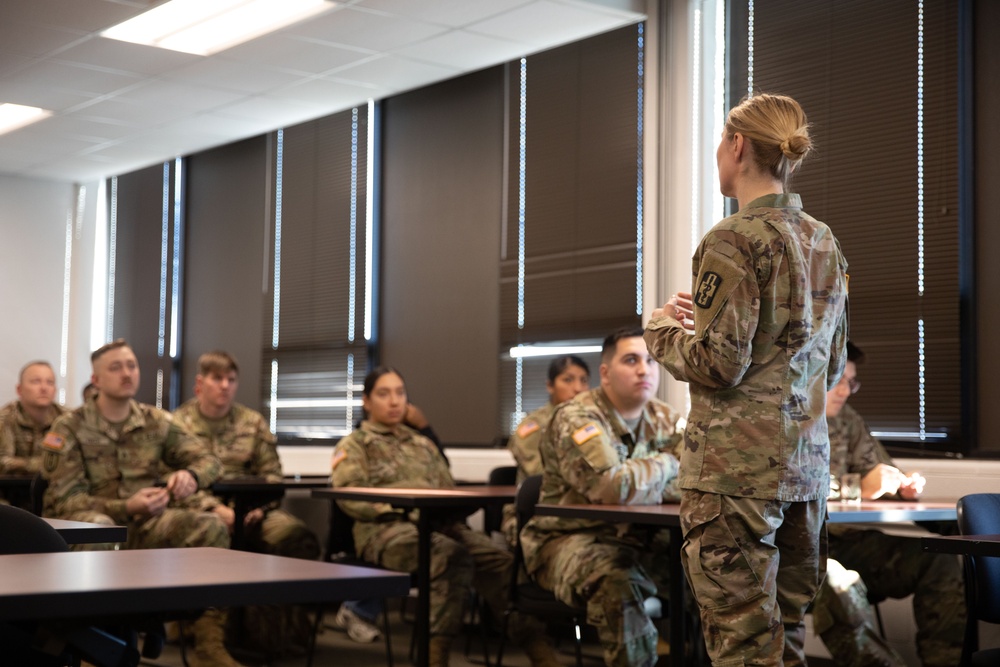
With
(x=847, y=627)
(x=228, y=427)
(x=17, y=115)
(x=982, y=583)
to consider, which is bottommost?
(x=847, y=627)

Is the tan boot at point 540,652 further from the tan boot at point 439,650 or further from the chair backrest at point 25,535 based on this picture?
the chair backrest at point 25,535

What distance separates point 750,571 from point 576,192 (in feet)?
14.1

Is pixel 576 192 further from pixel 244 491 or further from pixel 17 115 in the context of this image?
pixel 17 115

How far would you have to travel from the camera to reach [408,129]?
7652 millimetres

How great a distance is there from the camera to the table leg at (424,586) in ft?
14.2

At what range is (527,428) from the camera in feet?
18.6

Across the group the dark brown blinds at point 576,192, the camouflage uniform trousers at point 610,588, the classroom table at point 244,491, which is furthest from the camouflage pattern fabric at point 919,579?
the classroom table at point 244,491

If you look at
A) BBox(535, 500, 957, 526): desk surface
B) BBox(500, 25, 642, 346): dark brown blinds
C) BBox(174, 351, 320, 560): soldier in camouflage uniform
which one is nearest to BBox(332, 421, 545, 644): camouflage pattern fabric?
BBox(174, 351, 320, 560): soldier in camouflage uniform

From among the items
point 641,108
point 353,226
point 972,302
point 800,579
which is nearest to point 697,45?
point 641,108

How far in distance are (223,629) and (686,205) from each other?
2958mm

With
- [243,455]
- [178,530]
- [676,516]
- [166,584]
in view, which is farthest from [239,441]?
[166,584]

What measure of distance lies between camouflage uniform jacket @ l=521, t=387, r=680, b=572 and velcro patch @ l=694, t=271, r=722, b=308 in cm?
138

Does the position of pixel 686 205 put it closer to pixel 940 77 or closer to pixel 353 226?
pixel 940 77

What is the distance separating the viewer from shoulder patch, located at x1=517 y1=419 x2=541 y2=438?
564 cm
